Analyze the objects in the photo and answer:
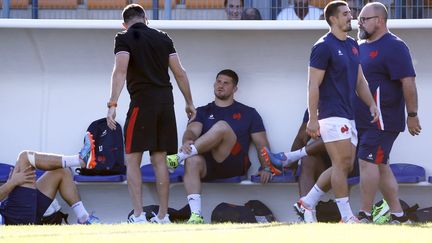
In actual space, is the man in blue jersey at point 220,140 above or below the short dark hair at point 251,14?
below

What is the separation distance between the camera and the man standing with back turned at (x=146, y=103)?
10.3 m

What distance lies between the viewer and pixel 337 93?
9.55 meters

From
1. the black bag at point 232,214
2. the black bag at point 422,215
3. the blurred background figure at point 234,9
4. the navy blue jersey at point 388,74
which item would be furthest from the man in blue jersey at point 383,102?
the blurred background figure at point 234,9

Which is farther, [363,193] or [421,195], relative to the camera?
[421,195]

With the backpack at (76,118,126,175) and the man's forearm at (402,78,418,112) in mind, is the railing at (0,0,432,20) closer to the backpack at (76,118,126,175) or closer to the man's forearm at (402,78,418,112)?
the backpack at (76,118,126,175)

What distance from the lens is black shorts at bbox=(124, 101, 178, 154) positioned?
33.9 feet

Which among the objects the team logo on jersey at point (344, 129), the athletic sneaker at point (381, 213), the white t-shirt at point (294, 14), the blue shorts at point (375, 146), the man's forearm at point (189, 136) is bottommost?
the athletic sneaker at point (381, 213)

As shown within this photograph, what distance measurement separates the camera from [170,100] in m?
10.5

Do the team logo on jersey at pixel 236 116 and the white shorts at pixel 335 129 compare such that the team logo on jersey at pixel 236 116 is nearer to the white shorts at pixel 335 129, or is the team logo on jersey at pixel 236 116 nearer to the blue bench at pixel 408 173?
the blue bench at pixel 408 173

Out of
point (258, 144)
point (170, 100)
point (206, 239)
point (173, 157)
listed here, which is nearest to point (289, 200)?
point (258, 144)

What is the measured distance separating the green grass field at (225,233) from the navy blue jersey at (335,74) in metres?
1.12

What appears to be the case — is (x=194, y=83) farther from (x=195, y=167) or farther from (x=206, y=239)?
(x=206, y=239)

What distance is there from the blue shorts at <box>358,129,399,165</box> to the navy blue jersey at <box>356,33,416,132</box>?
6cm

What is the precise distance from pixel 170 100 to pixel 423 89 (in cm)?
310
